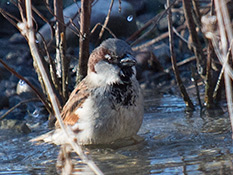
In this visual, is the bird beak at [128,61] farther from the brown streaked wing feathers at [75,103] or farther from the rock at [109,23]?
the rock at [109,23]

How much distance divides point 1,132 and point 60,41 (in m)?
1.10

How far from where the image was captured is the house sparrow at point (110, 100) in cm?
357

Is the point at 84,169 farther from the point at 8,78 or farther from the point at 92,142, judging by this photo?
the point at 8,78

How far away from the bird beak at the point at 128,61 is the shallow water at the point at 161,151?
2.20 ft

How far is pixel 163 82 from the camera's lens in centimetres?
658

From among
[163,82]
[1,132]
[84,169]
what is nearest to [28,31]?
[84,169]

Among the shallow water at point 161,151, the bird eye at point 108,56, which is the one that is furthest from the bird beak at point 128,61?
the shallow water at point 161,151

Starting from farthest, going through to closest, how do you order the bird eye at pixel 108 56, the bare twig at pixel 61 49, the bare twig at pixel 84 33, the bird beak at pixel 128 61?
the bare twig at pixel 61 49 < the bare twig at pixel 84 33 < the bird eye at pixel 108 56 < the bird beak at pixel 128 61

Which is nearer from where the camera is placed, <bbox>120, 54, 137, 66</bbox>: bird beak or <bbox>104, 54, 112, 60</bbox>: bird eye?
<bbox>120, 54, 137, 66</bbox>: bird beak

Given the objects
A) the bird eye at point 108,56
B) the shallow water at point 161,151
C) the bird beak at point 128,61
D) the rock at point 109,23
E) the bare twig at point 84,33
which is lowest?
the shallow water at point 161,151

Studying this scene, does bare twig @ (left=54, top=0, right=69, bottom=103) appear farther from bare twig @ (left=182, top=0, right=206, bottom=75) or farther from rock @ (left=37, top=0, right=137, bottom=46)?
rock @ (left=37, top=0, right=137, bottom=46)

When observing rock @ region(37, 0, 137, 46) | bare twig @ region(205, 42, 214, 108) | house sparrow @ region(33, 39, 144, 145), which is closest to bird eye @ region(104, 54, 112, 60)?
house sparrow @ region(33, 39, 144, 145)

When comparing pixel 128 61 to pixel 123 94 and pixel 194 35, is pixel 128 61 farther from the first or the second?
pixel 194 35

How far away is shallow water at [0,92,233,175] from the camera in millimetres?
2961
